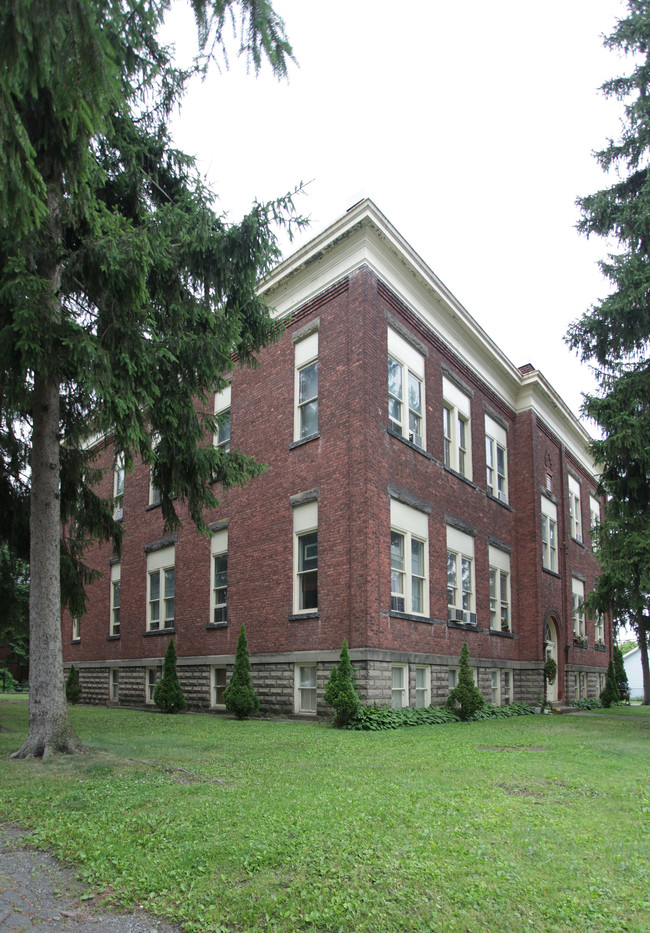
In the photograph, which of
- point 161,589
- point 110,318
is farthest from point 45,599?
point 161,589

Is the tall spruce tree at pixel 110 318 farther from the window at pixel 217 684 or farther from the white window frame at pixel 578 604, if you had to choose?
the white window frame at pixel 578 604

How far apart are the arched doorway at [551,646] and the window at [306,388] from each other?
11863mm

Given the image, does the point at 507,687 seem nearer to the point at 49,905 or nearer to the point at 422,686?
the point at 422,686

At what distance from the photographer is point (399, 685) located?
52.5 feet

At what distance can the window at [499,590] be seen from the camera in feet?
72.2

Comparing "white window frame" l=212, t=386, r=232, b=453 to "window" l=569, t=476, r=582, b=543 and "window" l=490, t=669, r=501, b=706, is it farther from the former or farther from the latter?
"window" l=569, t=476, r=582, b=543

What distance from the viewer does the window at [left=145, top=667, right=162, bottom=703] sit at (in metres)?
21.2

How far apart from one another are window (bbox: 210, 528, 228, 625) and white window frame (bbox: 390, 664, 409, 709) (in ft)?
16.7

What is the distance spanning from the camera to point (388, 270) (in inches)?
679

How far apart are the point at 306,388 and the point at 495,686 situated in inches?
428

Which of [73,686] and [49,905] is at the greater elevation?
[49,905]

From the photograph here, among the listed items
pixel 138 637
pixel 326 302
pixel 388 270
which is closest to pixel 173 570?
pixel 138 637

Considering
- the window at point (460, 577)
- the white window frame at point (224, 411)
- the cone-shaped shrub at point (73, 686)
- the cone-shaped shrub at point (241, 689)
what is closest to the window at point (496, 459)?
the window at point (460, 577)

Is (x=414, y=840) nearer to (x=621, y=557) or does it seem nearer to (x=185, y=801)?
(x=185, y=801)
